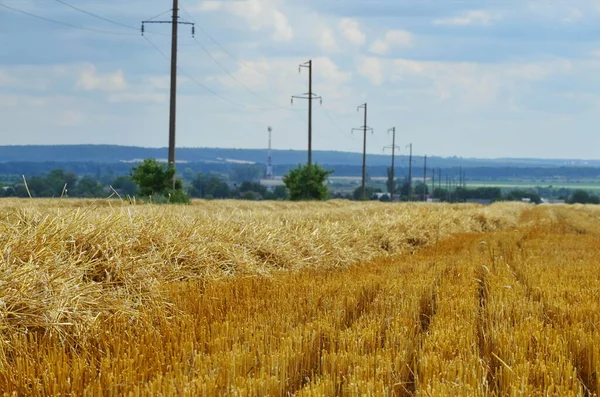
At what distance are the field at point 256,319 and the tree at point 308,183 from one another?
4247cm

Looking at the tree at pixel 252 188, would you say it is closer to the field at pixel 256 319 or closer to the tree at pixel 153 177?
the tree at pixel 153 177

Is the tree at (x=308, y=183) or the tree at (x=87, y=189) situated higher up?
the tree at (x=308, y=183)

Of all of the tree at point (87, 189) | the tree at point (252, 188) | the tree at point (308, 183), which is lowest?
the tree at point (252, 188)

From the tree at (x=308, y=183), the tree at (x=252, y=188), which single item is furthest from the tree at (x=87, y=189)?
the tree at (x=252, y=188)

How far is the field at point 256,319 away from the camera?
15.3 ft

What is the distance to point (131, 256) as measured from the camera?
7.70 meters

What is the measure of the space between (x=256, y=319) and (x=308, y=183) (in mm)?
46651

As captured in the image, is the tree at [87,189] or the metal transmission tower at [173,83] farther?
the tree at [87,189]

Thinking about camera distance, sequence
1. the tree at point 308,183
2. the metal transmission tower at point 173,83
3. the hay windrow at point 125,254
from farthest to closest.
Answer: the tree at point 308,183
the metal transmission tower at point 173,83
the hay windrow at point 125,254

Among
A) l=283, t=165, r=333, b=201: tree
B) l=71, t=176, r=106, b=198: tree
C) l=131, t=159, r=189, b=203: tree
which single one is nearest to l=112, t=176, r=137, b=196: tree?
l=71, t=176, r=106, b=198: tree

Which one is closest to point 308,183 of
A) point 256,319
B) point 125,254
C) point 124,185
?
point 124,185

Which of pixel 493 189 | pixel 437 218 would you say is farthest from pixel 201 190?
pixel 437 218

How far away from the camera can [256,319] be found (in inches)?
249

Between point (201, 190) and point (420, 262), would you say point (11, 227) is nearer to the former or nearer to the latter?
point (420, 262)
